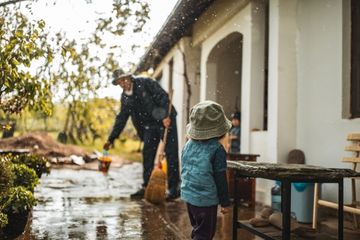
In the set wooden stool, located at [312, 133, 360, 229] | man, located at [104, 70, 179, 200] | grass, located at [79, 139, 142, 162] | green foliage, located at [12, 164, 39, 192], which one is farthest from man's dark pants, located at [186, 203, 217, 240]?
grass, located at [79, 139, 142, 162]

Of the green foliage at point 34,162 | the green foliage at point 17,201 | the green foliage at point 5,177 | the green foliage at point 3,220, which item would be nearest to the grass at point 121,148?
the green foliage at point 34,162

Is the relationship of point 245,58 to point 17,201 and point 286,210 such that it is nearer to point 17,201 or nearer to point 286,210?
point 17,201

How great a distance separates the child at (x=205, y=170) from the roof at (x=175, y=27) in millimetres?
4959

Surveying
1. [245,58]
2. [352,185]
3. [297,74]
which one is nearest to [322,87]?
[297,74]

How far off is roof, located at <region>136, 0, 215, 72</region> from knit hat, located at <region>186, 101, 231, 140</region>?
490 cm

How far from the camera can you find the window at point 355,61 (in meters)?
5.36

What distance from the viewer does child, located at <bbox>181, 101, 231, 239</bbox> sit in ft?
10.4

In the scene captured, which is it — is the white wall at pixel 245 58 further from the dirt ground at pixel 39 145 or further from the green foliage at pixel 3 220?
the dirt ground at pixel 39 145

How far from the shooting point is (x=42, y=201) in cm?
629

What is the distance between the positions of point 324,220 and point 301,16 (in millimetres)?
2934

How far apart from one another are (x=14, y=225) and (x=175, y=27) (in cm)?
699

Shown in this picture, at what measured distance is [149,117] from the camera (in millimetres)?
7016

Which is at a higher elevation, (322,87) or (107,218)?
(322,87)

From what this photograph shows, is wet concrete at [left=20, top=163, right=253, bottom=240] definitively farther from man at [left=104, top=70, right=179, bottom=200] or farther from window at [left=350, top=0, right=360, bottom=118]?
window at [left=350, top=0, right=360, bottom=118]
